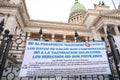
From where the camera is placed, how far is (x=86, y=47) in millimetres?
3816

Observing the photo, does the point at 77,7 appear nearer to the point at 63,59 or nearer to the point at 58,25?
the point at 58,25

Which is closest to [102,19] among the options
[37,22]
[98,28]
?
[98,28]

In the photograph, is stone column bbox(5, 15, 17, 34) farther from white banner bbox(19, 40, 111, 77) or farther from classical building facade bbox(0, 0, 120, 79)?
white banner bbox(19, 40, 111, 77)

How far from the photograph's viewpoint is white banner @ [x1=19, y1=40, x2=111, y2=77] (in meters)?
3.28

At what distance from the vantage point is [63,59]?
137 inches

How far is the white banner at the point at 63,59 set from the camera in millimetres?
3281

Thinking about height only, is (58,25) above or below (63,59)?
above

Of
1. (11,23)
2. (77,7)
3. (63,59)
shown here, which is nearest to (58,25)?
(11,23)

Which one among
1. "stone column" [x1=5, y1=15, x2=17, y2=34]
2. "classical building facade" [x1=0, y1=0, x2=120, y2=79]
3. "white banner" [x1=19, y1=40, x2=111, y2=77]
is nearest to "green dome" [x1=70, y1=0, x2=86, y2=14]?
"classical building facade" [x1=0, y1=0, x2=120, y2=79]

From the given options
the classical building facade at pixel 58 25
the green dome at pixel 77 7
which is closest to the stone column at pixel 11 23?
the classical building facade at pixel 58 25

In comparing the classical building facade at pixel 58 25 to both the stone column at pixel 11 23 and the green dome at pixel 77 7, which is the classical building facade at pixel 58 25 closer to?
the stone column at pixel 11 23

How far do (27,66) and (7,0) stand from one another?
27.0m

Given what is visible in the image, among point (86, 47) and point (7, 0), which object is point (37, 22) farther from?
point (86, 47)

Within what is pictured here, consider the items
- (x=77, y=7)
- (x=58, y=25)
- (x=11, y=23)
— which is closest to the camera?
(x=11, y=23)
